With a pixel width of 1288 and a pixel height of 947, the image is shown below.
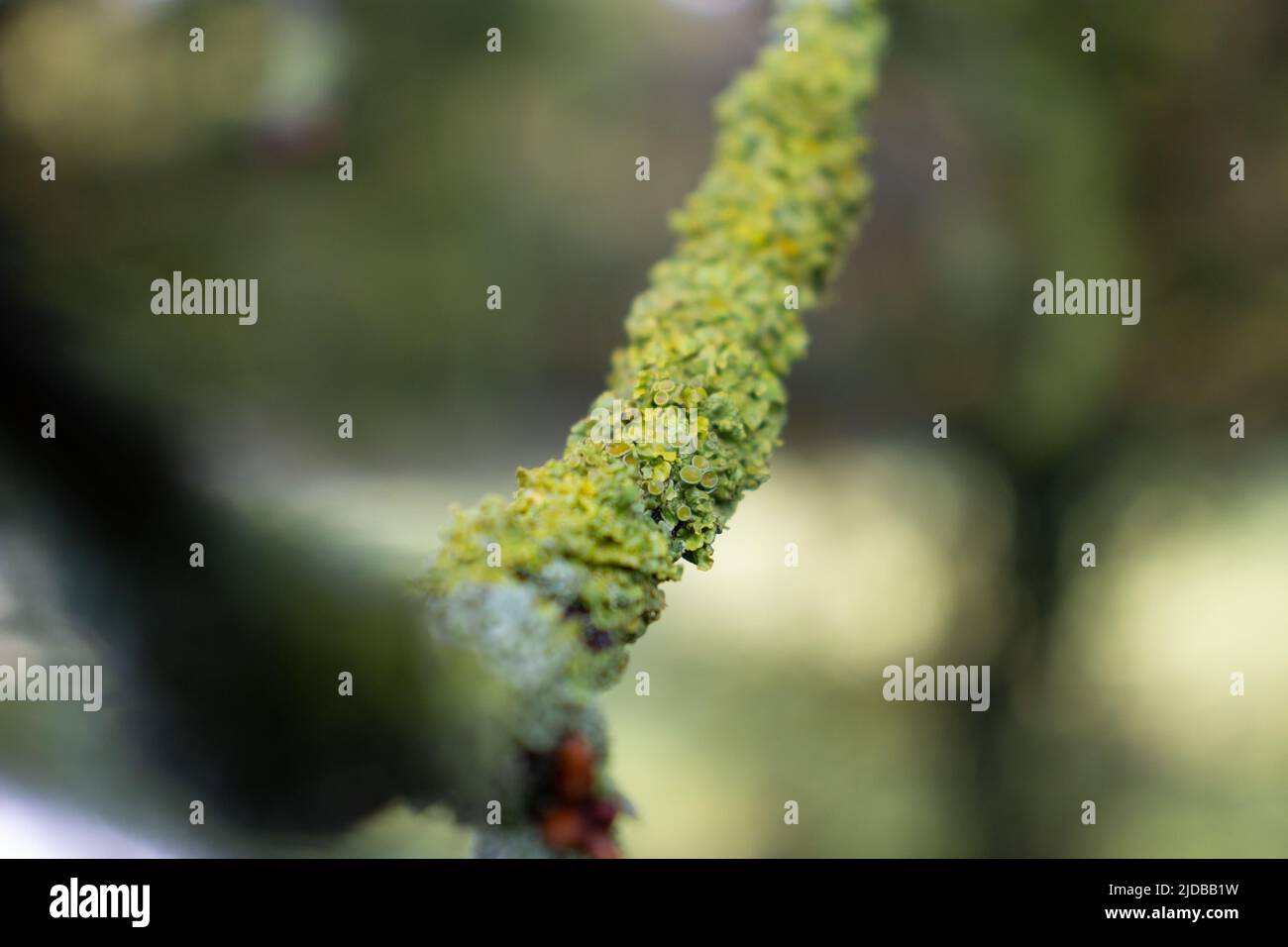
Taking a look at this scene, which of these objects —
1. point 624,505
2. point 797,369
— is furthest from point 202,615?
point 797,369

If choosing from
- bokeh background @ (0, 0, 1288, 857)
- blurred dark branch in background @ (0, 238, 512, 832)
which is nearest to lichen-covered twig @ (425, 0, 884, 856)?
blurred dark branch in background @ (0, 238, 512, 832)

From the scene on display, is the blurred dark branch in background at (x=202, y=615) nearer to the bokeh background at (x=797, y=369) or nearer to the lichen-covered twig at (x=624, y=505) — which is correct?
the bokeh background at (x=797, y=369)

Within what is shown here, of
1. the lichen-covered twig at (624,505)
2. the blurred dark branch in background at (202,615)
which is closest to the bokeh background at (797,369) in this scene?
the blurred dark branch in background at (202,615)

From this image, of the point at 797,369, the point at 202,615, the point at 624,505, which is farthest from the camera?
the point at 797,369

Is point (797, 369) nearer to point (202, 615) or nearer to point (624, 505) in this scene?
point (202, 615)

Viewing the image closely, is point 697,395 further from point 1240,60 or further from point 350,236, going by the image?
point 350,236

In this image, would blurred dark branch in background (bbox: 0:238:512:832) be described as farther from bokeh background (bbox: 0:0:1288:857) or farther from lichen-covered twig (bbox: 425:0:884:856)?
Result: lichen-covered twig (bbox: 425:0:884:856)

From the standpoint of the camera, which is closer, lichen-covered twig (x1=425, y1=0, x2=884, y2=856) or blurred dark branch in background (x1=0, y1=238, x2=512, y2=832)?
lichen-covered twig (x1=425, y1=0, x2=884, y2=856)
